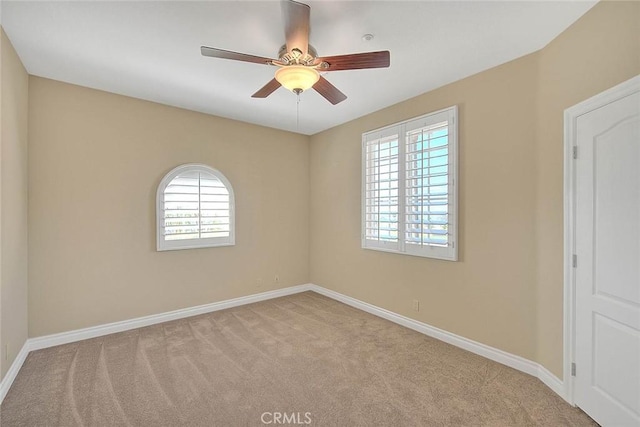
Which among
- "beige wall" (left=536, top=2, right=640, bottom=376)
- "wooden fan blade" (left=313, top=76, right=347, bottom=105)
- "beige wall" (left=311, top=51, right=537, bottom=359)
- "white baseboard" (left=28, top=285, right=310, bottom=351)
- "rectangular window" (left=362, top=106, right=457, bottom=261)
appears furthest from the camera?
"rectangular window" (left=362, top=106, right=457, bottom=261)

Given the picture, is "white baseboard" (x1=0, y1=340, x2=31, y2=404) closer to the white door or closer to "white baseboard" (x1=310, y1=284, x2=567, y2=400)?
"white baseboard" (x1=310, y1=284, x2=567, y2=400)

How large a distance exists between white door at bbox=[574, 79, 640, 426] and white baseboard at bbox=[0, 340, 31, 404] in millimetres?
4281

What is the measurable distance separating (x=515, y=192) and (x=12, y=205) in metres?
4.48

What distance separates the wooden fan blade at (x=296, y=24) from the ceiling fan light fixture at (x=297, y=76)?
106mm

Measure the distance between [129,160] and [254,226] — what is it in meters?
1.88

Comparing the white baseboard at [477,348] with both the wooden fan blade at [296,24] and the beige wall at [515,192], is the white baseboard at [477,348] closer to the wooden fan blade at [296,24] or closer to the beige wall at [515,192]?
the beige wall at [515,192]

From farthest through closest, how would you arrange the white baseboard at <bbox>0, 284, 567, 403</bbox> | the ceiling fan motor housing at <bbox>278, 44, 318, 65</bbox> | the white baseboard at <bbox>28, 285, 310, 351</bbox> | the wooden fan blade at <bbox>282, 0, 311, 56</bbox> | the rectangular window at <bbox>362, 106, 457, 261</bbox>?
the rectangular window at <bbox>362, 106, 457, 261</bbox> < the white baseboard at <bbox>28, 285, 310, 351</bbox> < the white baseboard at <bbox>0, 284, 567, 403</bbox> < the ceiling fan motor housing at <bbox>278, 44, 318, 65</bbox> < the wooden fan blade at <bbox>282, 0, 311, 56</bbox>

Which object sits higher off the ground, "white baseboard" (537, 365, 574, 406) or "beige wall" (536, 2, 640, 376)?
"beige wall" (536, 2, 640, 376)

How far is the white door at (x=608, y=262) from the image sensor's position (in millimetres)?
1678

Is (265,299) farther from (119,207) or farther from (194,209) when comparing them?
(119,207)

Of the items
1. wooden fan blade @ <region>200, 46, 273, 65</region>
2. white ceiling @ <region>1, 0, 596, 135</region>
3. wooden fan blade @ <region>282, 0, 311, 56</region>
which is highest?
white ceiling @ <region>1, 0, 596, 135</region>

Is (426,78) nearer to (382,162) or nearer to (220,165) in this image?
(382,162)

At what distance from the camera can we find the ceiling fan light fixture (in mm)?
1907

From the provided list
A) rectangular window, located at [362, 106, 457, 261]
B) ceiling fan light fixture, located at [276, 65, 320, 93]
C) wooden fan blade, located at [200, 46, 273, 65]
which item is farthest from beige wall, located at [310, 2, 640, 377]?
wooden fan blade, located at [200, 46, 273, 65]
